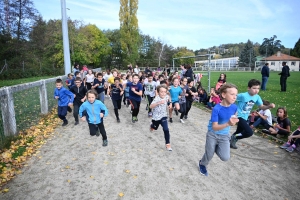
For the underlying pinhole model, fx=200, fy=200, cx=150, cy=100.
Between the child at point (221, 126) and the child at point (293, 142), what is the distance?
2.61 m

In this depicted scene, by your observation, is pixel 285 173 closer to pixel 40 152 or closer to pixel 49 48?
pixel 40 152

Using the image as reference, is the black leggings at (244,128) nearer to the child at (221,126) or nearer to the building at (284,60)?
the child at (221,126)

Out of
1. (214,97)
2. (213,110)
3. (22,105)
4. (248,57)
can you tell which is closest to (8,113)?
(22,105)

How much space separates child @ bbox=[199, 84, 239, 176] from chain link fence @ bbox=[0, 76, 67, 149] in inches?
206

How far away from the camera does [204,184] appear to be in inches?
149

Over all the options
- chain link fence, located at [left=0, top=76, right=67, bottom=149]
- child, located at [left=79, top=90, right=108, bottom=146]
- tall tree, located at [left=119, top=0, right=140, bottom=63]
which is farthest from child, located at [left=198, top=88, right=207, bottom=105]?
tall tree, located at [left=119, top=0, right=140, bottom=63]

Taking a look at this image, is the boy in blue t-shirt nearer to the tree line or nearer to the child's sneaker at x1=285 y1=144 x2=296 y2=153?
the child's sneaker at x1=285 y1=144 x2=296 y2=153

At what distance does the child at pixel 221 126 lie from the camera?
139 inches

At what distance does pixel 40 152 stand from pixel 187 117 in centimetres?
572

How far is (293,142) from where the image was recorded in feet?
17.7

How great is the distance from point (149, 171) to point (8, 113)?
445cm

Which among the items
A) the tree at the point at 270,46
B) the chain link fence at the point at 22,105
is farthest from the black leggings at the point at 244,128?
the tree at the point at 270,46

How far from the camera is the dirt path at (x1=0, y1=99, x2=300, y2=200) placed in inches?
140

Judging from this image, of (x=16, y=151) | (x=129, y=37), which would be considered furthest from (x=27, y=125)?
(x=129, y=37)
